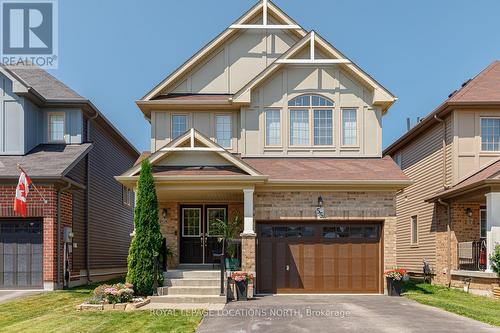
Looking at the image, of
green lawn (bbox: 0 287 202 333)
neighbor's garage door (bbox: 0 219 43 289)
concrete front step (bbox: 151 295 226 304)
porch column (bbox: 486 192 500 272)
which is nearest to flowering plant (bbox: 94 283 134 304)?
green lawn (bbox: 0 287 202 333)

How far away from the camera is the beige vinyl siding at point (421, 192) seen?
21.6m

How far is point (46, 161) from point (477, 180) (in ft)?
46.4

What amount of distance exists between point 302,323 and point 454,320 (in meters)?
3.36

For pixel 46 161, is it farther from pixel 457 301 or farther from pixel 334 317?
pixel 457 301

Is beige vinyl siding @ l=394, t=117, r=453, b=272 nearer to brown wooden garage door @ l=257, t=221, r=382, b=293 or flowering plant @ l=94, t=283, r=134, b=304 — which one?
brown wooden garage door @ l=257, t=221, r=382, b=293

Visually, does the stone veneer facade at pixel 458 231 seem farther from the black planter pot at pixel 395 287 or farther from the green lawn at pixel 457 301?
the black planter pot at pixel 395 287

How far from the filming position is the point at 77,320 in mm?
12258

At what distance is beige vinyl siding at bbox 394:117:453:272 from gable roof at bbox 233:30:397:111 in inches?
111

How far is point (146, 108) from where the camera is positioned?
67.5 ft

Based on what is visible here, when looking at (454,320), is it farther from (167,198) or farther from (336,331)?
(167,198)

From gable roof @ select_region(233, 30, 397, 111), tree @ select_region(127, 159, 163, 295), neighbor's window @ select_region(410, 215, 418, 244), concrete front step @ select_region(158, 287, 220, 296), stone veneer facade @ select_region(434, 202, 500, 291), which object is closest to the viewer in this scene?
tree @ select_region(127, 159, 163, 295)

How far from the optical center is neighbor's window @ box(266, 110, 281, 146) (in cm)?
1984

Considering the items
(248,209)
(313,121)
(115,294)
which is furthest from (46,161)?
(313,121)

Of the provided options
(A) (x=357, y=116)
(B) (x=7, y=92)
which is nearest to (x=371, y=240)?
(A) (x=357, y=116)
